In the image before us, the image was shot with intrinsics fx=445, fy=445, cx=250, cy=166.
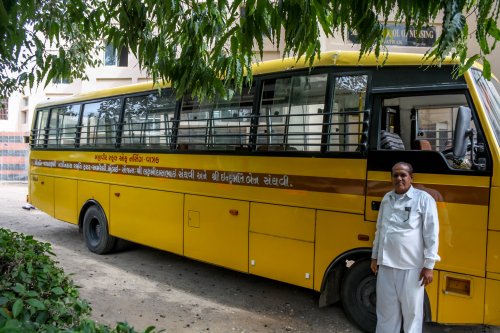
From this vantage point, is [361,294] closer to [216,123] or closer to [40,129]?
[216,123]

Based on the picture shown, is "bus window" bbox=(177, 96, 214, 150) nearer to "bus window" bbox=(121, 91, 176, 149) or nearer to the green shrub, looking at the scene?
"bus window" bbox=(121, 91, 176, 149)

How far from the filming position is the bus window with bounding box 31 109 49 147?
374 inches

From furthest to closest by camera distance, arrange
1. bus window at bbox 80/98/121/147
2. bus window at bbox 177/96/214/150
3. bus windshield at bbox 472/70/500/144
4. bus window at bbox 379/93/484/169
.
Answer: bus window at bbox 80/98/121/147 < bus window at bbox 177/96/214/150 < bus window at bbox 379/93/484/169 < bus windshield at bbox 472/70/500/144

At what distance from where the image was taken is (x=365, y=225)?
176 inches

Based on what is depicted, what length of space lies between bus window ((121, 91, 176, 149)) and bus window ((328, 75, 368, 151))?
8.59 ft

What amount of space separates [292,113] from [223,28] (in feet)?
7.31

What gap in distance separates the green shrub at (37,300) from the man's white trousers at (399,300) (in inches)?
98.2

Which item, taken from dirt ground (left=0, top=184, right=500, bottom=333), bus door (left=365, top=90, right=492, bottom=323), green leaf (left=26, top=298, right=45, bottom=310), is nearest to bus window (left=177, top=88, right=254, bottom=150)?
bus door (left=365, top=90, right=492, bottom=323)

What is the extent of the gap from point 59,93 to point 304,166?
21517 millimetres

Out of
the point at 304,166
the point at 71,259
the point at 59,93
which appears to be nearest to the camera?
the point at 304,166

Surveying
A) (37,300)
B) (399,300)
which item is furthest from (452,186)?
(37,300)

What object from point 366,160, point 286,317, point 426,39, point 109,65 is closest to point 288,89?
point 366,160

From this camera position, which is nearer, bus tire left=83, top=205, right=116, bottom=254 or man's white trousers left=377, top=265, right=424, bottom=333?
man's white trousers left=377, top=265, right=424, bottom=333

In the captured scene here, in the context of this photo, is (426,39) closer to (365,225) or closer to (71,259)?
(365,225)
